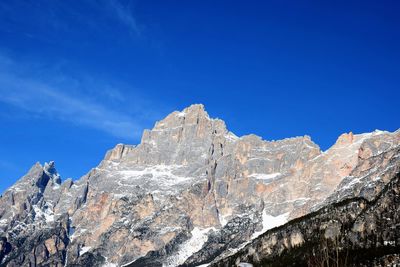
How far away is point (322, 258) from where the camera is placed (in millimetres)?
61812

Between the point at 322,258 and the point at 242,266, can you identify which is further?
the point at 322,258

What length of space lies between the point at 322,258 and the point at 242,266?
1242cm

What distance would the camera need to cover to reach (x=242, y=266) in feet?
173
